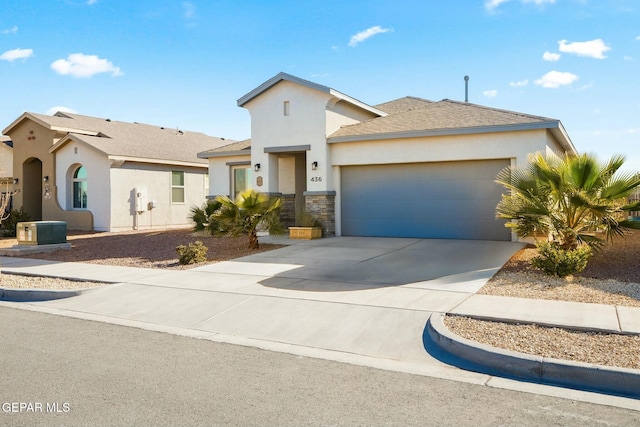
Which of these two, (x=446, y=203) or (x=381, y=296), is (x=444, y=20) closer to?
(x=446, y=203)

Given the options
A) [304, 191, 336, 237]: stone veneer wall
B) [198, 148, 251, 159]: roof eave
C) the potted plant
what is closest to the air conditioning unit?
[198, 148, 251, 159]: roof eave

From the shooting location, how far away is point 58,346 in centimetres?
638

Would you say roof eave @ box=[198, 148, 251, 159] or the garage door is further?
roof eave @ box=[198, 148, 251, 159]

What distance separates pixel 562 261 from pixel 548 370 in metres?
4.82

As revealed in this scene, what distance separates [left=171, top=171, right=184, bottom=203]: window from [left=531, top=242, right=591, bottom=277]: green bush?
744 inches

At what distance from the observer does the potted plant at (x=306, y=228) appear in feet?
54.3

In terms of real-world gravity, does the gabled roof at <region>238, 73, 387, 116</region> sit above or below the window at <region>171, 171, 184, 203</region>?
above

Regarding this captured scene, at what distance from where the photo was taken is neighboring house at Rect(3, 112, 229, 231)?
22500 millimetres

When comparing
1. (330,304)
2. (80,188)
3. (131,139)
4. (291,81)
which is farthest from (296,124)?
(80,188)

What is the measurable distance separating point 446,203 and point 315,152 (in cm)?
463

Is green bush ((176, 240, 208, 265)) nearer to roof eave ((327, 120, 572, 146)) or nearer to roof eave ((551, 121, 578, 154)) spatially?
roof eave ((327, 120, 572, 146))

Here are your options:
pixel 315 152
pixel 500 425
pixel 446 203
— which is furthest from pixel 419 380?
pixel 315 152

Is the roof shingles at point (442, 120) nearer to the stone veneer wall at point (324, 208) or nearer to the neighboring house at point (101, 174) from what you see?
the stone veneer wall at point (324, 208)

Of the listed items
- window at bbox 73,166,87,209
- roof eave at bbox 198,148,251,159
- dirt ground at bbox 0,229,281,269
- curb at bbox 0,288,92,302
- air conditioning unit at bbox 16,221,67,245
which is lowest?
curb at bbox 0,288,92,302
